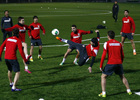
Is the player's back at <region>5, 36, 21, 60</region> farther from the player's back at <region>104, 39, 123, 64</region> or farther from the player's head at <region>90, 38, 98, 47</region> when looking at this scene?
the player's head at <region>90, 38, 98, 47</region>

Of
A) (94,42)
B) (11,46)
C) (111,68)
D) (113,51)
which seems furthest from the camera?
(94,42)

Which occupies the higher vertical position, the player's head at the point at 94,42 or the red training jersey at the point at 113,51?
the red training jersey at the point at 113,51

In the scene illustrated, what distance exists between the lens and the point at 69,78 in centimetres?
1171

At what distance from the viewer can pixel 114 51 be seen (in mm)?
8805

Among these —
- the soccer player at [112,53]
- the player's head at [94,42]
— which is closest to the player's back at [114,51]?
the soccer player at [112,53]

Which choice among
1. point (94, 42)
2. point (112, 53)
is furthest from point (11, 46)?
point (94, 42)

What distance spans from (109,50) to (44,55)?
26.7 feet

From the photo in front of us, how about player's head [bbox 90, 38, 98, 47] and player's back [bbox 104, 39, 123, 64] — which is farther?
player's head [bbox 90, 38, 98, 47]

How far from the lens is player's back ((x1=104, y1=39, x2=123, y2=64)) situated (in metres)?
8.74

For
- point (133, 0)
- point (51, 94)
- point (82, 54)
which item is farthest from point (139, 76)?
point (133, 0)

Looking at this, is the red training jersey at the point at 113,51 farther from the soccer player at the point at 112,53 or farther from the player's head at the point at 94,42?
the player's head at the point at 94,42

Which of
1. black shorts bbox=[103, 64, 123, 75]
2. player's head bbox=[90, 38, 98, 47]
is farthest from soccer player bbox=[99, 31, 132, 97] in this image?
player's head bbox=[90, 38, 98, 47]

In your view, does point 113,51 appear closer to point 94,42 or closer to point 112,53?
point 112,53

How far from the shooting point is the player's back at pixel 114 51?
8742 millimetres
